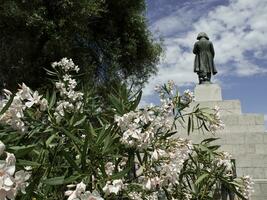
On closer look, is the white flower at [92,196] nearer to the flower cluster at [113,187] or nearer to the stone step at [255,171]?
the flower cluster at [113,187]

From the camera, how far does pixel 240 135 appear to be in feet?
39.3

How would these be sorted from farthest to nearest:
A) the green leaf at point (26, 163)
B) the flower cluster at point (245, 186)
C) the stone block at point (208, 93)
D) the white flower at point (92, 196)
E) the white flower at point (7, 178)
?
the stone block at point (208, 93), the flower cluster at point (245, 186), the green leaf at point (26, 163), the white flower at point (92, 196), the white flower at point (7, 178)

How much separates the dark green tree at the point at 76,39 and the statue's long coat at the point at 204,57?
171 cm

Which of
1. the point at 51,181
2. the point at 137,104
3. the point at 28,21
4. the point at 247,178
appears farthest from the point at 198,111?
the point at 28,21

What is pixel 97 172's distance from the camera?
7.84 ft

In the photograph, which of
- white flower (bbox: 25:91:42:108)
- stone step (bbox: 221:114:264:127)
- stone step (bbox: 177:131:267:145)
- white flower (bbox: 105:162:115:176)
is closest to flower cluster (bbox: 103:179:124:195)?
white flower (bbox: 105:162:115:176)

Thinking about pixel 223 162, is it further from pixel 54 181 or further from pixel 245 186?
pixel 54 181

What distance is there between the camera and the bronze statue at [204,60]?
13.7m

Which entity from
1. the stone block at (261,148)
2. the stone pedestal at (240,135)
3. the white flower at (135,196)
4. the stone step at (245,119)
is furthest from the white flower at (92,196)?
the stone step at (245,119)

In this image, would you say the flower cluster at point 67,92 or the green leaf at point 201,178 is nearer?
the green leaf at point 201,178

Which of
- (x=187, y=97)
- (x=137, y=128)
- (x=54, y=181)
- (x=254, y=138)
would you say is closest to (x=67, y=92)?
(x=187, y=97)

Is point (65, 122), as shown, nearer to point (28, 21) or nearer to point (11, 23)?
point (28, 21)

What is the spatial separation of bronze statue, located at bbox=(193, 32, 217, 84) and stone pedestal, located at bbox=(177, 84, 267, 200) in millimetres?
456

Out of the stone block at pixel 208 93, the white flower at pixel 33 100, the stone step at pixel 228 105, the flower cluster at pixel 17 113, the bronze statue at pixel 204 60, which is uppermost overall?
the bronze statue at pixel 204 60
